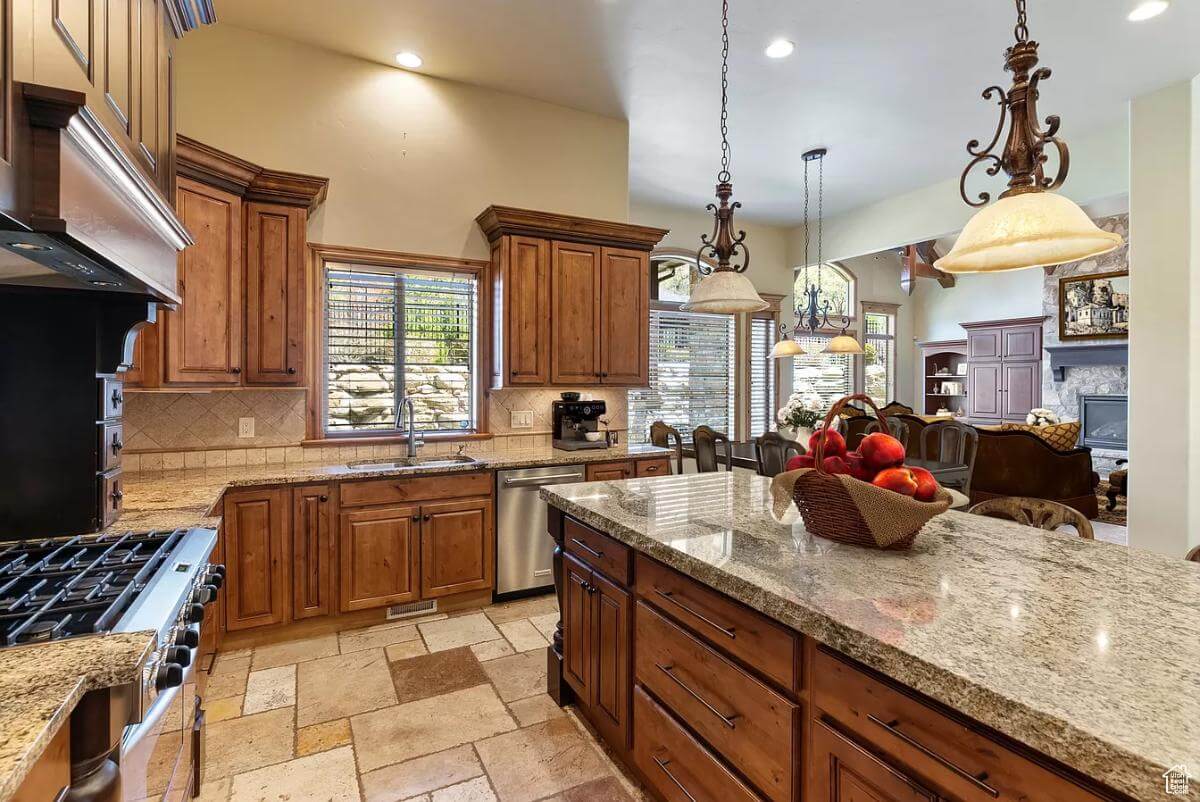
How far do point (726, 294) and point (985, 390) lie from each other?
10.2 metres

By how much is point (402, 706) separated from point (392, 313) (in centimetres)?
243

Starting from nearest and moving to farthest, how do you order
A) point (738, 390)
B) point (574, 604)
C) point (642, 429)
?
point (574, 604) → point (642, 429) → point (738, 390)

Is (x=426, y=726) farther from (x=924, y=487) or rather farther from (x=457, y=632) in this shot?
(x=924, y=487)

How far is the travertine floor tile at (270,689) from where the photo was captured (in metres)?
2.54

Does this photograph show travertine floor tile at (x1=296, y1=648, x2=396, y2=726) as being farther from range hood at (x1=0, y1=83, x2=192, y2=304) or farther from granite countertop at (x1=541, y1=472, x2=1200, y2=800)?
range hood at (x1=0, y1=83, x2=192, y2=304)

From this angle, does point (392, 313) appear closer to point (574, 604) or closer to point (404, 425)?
point (404, 425)

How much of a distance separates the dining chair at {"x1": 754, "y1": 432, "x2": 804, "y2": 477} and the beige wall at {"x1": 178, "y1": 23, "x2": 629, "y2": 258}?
2.13m

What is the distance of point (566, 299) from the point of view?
4082 millimetres

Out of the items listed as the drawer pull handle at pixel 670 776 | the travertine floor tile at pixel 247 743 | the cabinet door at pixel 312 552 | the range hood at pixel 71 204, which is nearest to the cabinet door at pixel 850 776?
the drawer pull handle at pixel 670 776

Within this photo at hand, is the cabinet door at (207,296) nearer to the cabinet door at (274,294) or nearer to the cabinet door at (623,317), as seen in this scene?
the cabinet door at (274,294)

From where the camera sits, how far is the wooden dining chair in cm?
192

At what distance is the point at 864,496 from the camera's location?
1472 mm

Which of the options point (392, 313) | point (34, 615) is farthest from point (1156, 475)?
point (34, 615)

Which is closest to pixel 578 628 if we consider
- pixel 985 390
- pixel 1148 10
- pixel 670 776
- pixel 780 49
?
pixel 670 776
